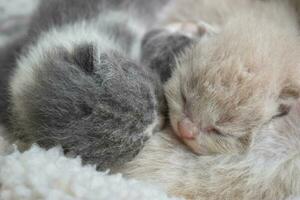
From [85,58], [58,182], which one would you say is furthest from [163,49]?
[58,182]

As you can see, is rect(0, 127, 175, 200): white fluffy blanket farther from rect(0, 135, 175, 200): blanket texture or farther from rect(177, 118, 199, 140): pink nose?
rect(177, 118, 199, 140): pink nose

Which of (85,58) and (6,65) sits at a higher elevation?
(85,58)

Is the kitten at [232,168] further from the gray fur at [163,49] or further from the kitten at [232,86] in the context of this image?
the gray fur at [163,49]

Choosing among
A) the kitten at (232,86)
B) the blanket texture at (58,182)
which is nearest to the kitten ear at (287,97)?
the kitten at (232,86)

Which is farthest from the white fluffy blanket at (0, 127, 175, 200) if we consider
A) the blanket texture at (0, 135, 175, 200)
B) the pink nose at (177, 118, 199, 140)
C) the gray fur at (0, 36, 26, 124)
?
the gray fur at (0, 36, 26, 124)

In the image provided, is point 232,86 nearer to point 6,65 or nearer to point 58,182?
point 58,182

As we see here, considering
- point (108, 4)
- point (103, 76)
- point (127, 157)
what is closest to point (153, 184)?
point (127, 157)

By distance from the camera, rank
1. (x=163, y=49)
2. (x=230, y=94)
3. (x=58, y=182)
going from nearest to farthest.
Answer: (x=58, y=182) < (x=230, y=94) < (x=163, y=49)
